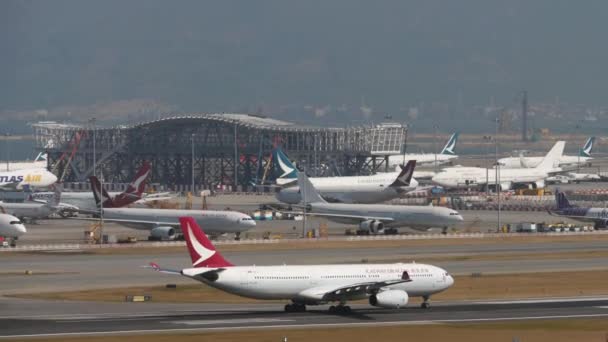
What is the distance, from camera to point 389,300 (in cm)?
7219

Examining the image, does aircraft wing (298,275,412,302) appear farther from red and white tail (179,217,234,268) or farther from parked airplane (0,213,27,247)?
parked airplane (0,213,27,247)

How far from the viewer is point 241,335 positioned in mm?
65000

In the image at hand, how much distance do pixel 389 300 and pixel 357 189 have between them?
344 feet

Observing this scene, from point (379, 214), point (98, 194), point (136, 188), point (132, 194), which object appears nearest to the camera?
point (379, 214)

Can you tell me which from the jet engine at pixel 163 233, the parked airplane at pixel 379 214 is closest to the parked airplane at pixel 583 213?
the parked airplane at pixel 379 214

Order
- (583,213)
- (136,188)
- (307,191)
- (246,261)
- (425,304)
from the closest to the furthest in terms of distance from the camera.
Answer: (425,304)
(246,261)
(307,191)
(583,213)
(136,188)

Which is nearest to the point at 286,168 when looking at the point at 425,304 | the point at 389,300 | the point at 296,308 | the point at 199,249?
the point at 425,304

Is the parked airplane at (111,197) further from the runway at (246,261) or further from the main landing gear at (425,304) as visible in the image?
the main landing gear at (425,304)

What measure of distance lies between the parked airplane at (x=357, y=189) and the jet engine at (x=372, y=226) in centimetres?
3222

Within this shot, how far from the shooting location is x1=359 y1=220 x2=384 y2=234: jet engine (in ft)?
447

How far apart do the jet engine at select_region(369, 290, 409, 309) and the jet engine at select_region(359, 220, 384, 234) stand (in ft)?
209

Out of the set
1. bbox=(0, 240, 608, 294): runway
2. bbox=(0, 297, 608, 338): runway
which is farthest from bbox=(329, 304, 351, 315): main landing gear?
bbox=(0, 240, 608, 294): runway

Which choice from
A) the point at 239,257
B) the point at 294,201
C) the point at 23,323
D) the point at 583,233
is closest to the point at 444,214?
the point at 583,233

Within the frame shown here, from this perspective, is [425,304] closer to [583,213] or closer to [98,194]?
[98,194]
